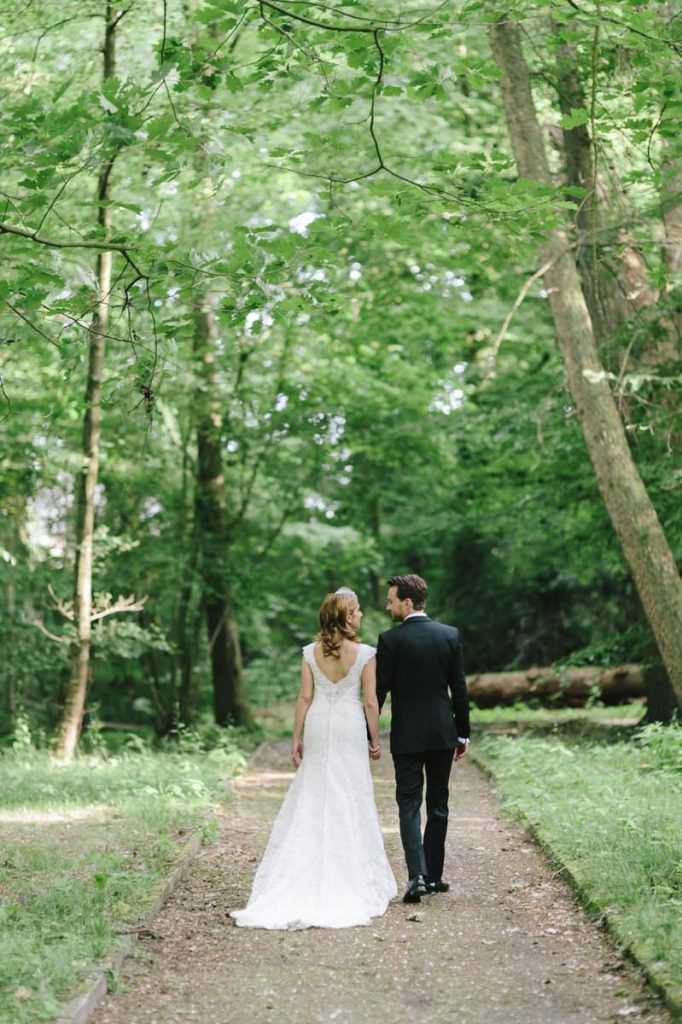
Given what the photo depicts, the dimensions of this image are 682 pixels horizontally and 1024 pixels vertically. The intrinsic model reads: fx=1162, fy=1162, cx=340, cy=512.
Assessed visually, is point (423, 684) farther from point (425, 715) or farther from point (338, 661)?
point (338, 661)

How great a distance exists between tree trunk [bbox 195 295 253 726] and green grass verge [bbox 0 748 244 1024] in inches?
208

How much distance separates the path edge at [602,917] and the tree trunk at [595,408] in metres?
2.04

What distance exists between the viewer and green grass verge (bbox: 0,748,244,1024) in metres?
5.57

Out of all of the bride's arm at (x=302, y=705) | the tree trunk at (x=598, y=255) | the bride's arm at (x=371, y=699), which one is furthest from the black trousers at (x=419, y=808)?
the tree trunk at (x=598, y=255)

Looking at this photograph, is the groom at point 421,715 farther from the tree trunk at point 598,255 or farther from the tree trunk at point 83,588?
the tree trunk at point 83,588

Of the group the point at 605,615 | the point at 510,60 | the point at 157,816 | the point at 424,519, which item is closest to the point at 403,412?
the point at 424,519

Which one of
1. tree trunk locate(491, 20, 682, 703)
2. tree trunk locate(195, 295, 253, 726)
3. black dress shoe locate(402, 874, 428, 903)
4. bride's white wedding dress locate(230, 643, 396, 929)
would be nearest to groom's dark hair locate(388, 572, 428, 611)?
bride's white wedding dress locate(230, 643, 396, 929)

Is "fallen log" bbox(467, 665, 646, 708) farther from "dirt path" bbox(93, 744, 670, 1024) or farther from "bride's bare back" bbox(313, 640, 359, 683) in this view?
"bride's bare back" bbox(313, 640, 359, 683)

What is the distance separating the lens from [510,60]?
37.0 ft

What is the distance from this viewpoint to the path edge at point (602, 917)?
5182 millimetres

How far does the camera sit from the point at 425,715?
775cm

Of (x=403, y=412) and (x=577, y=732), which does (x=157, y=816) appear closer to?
(x=577, y=732)

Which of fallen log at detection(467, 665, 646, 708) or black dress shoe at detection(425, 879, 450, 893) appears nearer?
black dress shoe at detection(425, 879, 450, 893)

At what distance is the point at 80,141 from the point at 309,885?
4685 millimetres
